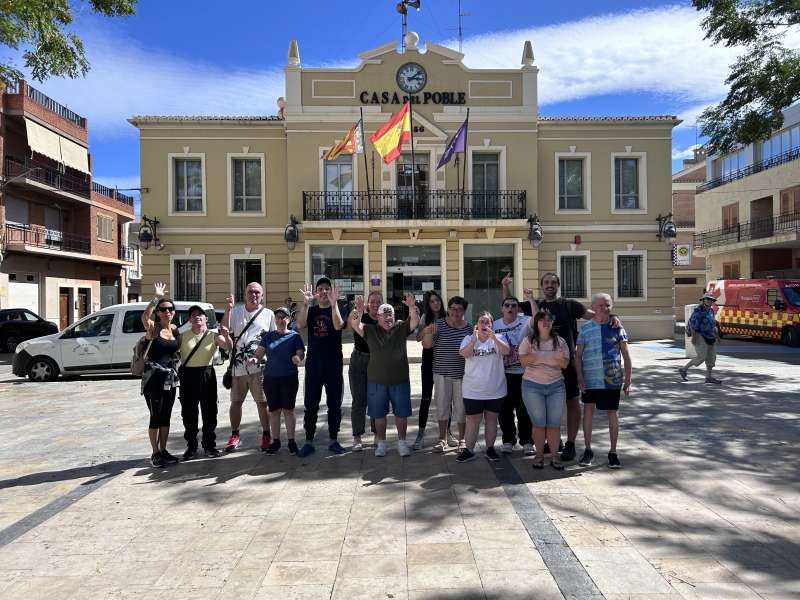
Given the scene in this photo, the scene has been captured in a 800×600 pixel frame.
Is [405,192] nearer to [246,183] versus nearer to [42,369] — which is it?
[246,183]

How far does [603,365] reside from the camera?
5414mm

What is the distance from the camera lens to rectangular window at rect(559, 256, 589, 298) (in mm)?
20344

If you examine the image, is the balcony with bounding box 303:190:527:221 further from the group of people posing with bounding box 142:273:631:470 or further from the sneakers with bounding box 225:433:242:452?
the sneakers with bounding box 225:433:242:452

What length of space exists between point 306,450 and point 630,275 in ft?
58.3

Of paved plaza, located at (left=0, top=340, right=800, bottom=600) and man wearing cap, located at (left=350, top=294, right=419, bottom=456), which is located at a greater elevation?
man wearing cap, located at (left=350, top=294, right=419, bottom=456)

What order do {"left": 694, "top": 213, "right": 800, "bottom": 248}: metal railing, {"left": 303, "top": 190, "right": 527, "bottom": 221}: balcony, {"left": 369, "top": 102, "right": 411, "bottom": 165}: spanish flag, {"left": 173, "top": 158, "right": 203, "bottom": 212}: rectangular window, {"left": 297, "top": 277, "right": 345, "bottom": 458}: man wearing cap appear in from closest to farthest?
{"left": 297, "top": 277, "right": 345, "bottom": 458}: man wearing cap, {"left": 369, "top": 102, "right": 411, "bottom": 165}: spanish flag, {"left": 303, "top": 190, "right": 527, "bottom": 221}: balcony, {"left": 173, "top": 158, "right": 203, "bottom": 212}: rectangular window, {"left": 694, "top": 213, "right": 800, "bottom": 248}: metal railing

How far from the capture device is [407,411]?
5859mm

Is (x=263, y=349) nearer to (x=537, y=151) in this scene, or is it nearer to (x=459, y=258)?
(x=459, y=258)

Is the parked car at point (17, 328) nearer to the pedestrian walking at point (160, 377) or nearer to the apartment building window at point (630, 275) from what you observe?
the pedestrian walking at point (160, 377)

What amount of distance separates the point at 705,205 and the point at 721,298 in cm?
1446

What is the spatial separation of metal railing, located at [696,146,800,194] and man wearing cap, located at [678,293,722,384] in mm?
22231

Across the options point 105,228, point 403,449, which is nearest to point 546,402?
point 403,449

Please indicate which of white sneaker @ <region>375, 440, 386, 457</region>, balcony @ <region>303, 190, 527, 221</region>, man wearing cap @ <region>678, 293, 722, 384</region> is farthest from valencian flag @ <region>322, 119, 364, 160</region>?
white sneaker @ <region>375, 440, 386, 457</region>

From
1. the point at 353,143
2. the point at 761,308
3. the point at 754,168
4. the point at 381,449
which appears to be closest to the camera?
the point at 381,449
